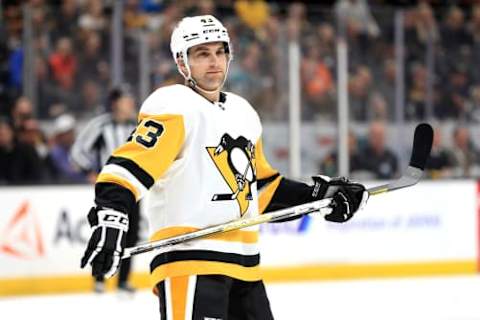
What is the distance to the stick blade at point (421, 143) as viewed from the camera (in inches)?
125

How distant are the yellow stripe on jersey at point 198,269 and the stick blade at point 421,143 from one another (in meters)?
0.70

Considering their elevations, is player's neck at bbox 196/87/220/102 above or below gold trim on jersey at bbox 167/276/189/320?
above

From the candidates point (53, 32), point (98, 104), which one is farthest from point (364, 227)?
point (53, 32)

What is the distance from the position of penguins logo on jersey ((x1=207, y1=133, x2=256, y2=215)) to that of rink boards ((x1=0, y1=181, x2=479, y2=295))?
406 cm

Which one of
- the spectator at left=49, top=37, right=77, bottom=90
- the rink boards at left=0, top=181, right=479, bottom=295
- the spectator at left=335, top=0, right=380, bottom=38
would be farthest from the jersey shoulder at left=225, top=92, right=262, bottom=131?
the spectator at left=335, top=0, right=380, bottom=38

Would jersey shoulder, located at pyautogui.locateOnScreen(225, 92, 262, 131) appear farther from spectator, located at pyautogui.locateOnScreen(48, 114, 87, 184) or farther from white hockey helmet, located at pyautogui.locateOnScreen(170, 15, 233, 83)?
spectator, located at pyautogui.locateOnScreen(48, 114, 87, 184)

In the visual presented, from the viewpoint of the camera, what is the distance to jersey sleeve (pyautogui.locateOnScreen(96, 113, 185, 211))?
8.77ft

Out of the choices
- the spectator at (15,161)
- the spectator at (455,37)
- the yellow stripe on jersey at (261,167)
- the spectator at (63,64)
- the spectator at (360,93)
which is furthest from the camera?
the spectator at (455,37)

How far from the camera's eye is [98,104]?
7.25 m

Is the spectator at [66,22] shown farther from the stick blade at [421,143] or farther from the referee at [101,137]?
the stick blade at [421,143]

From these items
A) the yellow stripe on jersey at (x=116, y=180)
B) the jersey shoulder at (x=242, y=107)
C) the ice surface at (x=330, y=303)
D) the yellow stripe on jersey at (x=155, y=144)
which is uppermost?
the jersey shoulder at (x=242, y=107)

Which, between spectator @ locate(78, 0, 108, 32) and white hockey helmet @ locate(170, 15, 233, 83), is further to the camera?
spectator @ locate(78, 0, 108, 32)

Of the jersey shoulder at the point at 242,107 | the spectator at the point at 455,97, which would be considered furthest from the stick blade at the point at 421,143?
the spectator at the point at 455,97

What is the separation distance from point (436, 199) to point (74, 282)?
2.84m
